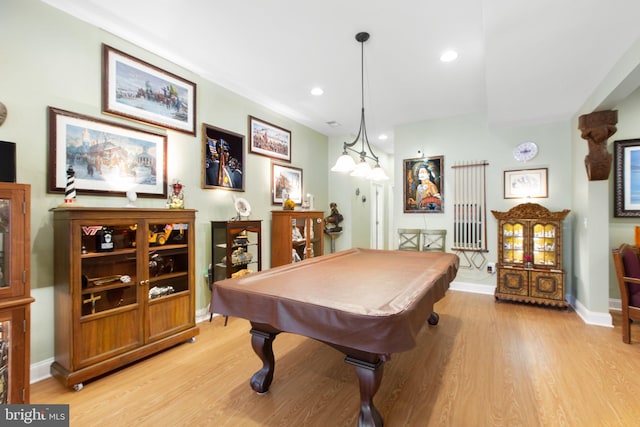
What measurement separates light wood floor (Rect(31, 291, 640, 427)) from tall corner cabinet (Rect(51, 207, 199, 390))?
0.17 meters

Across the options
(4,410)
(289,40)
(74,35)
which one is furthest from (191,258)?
(289,40)

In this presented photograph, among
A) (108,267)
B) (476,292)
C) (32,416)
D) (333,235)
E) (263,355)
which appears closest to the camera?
(32,416)

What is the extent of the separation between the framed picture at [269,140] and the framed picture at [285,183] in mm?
191

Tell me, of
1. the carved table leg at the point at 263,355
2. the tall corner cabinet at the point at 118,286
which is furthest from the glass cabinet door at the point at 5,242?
the carved table leg at the point at 263,355

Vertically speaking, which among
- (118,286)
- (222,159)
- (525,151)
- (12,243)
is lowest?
(118,286)

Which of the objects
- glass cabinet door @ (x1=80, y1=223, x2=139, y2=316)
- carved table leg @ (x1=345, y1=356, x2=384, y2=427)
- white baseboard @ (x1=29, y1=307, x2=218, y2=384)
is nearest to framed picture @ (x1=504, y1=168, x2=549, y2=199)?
carved table leg @ (x1=345, y1=356, x2=384, y2=427)

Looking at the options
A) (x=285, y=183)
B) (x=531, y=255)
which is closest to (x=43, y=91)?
(x=285, y=183)

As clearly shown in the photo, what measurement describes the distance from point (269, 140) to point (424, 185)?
284 centimetres

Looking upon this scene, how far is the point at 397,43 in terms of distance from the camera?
9.26 ft

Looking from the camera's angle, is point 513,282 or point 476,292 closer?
point 513,282

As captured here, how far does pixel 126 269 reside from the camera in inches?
99.7

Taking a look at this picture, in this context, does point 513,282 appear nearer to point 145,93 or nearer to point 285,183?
point 285,183

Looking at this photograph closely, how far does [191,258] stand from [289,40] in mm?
2398

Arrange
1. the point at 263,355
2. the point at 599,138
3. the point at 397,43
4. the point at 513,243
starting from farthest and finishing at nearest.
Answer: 1. the point at 513,243
2. the point at 599,138
3. the point at 397,43
4. the point at 263,355
